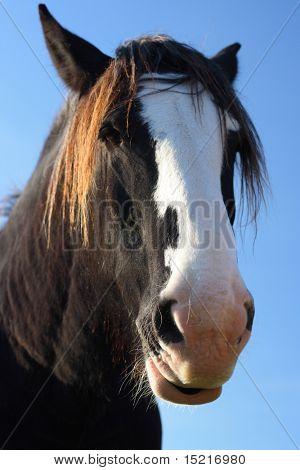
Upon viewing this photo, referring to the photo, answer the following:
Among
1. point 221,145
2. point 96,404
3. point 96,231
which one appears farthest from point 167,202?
point 96,404

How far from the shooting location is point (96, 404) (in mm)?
4277

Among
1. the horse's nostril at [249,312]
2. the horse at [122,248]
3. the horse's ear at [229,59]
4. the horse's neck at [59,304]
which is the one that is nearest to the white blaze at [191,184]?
the horse at [122,248]

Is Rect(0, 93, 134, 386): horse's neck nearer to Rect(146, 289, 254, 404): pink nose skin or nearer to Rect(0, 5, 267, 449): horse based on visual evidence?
Rect(0, 5, 267, 449): horse

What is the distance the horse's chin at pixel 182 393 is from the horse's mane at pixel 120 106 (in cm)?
131

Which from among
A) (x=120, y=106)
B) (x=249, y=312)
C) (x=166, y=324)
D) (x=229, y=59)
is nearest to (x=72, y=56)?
(x=120, y=106)

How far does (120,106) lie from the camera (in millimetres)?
3918

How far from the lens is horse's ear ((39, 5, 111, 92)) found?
4344mm

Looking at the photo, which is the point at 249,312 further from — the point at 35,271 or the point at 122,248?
the point at 35,271

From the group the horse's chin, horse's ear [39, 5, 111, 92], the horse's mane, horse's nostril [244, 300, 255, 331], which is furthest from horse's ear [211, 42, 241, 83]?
the horse's chin

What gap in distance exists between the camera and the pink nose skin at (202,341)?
2910 millimetres

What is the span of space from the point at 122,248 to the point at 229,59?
2.24 m

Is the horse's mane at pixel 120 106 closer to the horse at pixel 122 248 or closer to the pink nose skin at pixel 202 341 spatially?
the horse at pixel 122 248

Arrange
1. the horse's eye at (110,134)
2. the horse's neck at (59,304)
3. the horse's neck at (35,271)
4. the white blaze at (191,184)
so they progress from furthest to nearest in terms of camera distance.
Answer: the horse's neck at (35,271)
the horse's neck at (59,304)
the horse's eye at (110,134)
the white blaze at (191,184)

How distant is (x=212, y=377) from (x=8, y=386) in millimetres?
1956
